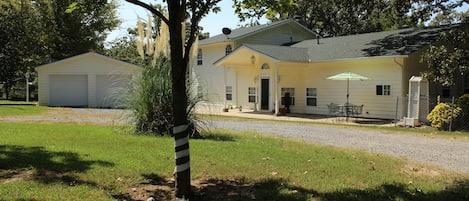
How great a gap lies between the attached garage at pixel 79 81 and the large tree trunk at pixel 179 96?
2225cm

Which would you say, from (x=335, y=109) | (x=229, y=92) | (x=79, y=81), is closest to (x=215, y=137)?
(x=335, y=109)

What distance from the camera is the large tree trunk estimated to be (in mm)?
4676

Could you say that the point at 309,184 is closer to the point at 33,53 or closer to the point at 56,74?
the point at 56,74

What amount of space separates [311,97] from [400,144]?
452 inches

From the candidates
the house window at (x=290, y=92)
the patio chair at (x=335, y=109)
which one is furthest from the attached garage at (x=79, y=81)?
the patio chair at (x=335, y=109)

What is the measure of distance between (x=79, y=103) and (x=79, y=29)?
14.7 meters

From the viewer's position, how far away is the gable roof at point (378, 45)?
18.1 m

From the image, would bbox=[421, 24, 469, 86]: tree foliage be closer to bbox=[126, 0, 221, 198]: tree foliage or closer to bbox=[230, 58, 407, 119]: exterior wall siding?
bbox=[230, 58, 407, 119]: exterior wall siding

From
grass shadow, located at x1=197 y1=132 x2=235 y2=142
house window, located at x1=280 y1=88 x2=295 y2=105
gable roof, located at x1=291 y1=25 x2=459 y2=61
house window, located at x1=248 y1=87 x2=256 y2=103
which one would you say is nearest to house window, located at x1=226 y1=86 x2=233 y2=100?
house window, located at x1=248 y1=87 x2=256 y2=103

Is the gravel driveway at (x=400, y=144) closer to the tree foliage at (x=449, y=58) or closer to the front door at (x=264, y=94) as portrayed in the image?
the tree foliage at (x=449, y=58)

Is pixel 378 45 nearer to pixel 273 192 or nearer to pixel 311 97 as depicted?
pixel 311 97

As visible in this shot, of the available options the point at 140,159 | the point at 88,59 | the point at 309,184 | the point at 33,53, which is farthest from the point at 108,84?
the point at 309,184

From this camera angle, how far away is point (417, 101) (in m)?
16.2

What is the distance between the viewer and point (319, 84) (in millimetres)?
21297
